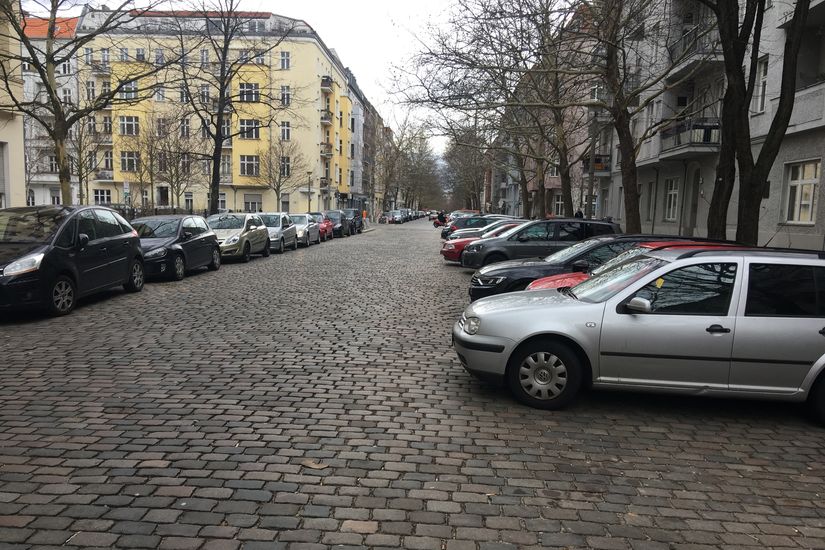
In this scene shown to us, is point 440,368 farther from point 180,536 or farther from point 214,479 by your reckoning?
point 180,536

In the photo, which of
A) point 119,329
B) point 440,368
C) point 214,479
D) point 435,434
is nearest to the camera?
point 214,479

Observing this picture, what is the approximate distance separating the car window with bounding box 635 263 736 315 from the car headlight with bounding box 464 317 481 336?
146 centimetres

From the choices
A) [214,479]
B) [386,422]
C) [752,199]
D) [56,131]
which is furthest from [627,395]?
[56,131]

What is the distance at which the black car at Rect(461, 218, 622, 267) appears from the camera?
14484 mm

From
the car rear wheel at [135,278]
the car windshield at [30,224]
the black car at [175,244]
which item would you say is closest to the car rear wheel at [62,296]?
Answer: the car windshield at [30,224]

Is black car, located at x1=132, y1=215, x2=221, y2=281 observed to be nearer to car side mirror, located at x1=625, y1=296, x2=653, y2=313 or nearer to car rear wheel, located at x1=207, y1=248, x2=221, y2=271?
car rear wheel, located at x1=207, y1=248, x2=221, y2=271

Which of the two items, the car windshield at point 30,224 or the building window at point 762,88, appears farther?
the building window at point 762,88

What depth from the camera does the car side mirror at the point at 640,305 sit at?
534 centimetres

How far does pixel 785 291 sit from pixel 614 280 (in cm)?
145

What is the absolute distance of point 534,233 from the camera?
15.4 metres

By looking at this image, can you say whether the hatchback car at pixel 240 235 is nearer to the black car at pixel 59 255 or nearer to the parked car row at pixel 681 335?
the black car at pixel 59 255

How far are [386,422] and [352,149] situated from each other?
83584 millimetres

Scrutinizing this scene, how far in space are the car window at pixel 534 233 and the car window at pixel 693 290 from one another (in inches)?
373

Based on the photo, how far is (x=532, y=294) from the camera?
6516 mm
